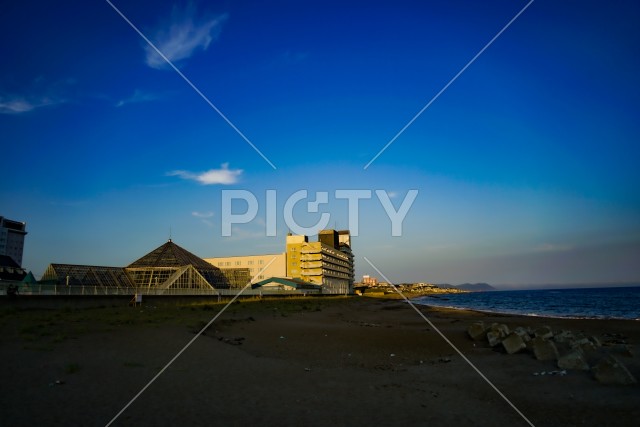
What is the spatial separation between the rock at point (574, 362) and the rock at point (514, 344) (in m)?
3.62

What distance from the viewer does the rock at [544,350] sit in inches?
684

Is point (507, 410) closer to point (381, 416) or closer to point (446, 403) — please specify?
point (446, 403)

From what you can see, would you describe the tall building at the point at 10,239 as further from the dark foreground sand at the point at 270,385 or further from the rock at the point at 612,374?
the rock at the point at 612,374

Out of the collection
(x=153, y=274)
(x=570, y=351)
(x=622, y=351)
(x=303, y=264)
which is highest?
(x=303, y=264)

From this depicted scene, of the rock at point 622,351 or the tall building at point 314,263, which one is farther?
the tall building at point 314,263

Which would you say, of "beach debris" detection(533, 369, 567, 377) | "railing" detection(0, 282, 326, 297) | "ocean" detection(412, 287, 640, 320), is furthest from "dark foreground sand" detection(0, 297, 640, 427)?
"ocean" detection(412, 287, 640, 320)

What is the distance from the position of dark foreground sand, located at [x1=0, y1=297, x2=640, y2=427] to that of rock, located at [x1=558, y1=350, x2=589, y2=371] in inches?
19.1

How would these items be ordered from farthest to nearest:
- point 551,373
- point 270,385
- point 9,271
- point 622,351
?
point 9,271 < point 622,351 < point 551,373 < point 270,385

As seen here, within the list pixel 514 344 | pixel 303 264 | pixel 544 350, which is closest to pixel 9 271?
pixel 303 264

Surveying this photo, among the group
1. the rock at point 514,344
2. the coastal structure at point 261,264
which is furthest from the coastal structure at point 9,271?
the rock at point 514,344

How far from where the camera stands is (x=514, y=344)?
19.3 m

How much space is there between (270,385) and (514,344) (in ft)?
43.4

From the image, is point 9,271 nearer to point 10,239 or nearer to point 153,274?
point 153,274

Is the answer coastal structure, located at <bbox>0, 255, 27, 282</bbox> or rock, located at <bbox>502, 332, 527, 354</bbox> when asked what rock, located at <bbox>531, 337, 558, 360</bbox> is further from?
coastal structure, located at <bbox>0, 255, 27, 282</bbox>
